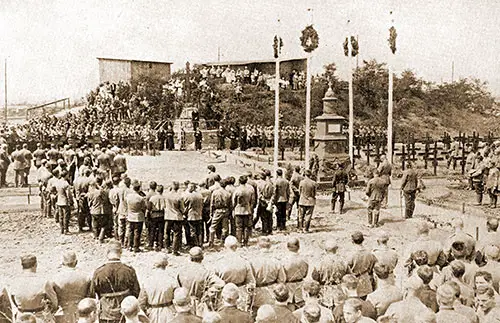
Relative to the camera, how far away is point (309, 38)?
14.1 m

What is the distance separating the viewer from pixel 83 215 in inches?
425

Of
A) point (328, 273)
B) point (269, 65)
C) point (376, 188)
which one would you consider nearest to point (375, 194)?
point (376, 188)

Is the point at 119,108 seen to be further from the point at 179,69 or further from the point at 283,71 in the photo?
the point at 283,71

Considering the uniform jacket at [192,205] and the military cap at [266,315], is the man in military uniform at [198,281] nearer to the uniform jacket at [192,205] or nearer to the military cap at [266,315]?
the military cap at [266,315]

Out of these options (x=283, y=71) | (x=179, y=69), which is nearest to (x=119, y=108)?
(x=179, y=69)

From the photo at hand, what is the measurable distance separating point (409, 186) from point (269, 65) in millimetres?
33051

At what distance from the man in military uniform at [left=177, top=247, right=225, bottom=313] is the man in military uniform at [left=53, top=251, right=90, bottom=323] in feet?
3.26

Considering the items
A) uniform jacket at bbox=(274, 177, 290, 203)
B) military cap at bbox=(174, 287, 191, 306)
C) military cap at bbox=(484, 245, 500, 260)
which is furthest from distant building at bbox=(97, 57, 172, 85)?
military cap at bbox=(174, 287, 191, 306)

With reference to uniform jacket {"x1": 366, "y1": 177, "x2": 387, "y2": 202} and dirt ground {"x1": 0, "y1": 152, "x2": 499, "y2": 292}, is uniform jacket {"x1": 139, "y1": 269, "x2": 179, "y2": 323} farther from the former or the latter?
uniform jacket {"x1": 366, "y1": 177, "x2": 387, "y2": 202}

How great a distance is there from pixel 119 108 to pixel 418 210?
1013 inches

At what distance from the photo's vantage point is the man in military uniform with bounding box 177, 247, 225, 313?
5.31 meters

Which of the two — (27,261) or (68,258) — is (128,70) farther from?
(27,261)

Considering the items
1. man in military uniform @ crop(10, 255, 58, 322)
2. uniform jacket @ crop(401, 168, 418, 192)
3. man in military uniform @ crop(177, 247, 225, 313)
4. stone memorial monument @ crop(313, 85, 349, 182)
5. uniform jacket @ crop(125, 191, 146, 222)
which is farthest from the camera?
stone memorial monument @ crop(313, 85, 349, 182)

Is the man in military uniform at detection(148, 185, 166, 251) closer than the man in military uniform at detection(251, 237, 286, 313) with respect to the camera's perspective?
No
